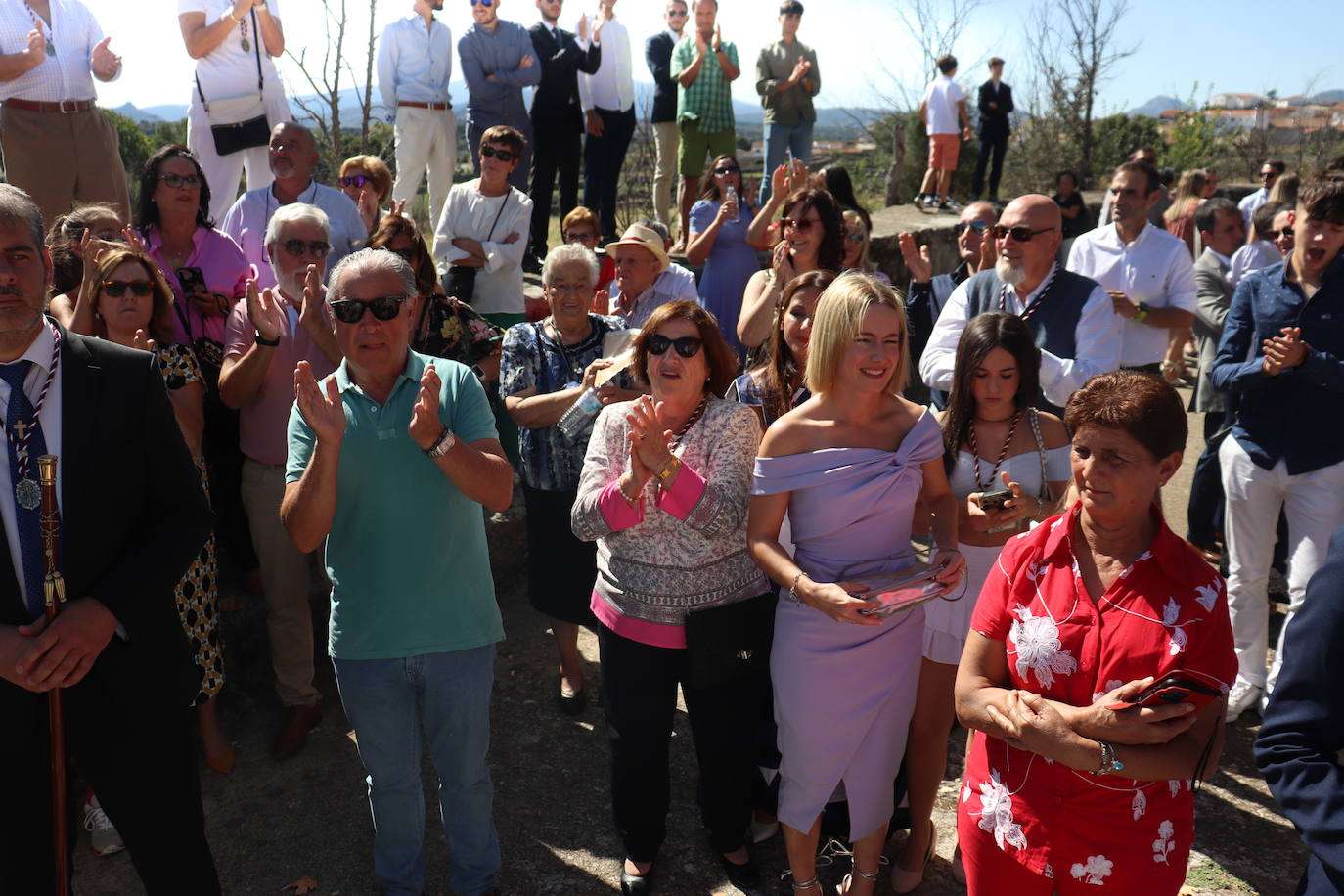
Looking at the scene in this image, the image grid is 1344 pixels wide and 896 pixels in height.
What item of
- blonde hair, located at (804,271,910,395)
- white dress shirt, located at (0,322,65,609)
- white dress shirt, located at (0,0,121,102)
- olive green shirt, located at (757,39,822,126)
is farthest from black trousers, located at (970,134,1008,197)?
white dress shirt, located at (0,322,65,609)

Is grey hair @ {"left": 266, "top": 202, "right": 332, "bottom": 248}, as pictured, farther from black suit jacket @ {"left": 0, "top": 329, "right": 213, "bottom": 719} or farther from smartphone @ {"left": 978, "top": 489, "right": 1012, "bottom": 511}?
smartphone @ {"left": 978, "top": 489, "right": 1012, "bottom": 511}

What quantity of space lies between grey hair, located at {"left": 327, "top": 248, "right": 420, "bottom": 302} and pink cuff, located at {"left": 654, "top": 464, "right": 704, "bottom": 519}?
1017 mm

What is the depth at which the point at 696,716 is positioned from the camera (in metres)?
3.35

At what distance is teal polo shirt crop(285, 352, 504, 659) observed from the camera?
118 inches

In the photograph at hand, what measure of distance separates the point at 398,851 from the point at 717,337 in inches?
79.5

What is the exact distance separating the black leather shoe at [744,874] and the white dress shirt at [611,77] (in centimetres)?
714

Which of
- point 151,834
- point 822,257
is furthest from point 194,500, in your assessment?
point 822,257

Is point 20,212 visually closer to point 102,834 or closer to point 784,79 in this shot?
point 102,834

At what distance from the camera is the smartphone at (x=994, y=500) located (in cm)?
314

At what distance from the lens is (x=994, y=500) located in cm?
314

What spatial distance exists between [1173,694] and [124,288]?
12.0 feet

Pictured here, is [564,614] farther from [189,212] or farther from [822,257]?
[189,212]

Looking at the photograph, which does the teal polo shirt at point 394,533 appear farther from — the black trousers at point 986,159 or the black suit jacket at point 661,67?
the black trousers at point 986,159

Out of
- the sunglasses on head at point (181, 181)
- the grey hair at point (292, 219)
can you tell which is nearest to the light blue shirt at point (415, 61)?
the sunglasses on head at point (181, 181)
